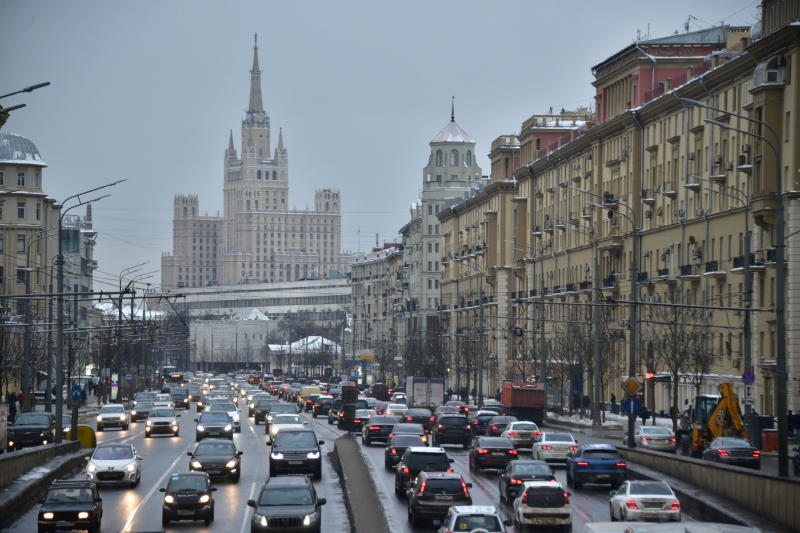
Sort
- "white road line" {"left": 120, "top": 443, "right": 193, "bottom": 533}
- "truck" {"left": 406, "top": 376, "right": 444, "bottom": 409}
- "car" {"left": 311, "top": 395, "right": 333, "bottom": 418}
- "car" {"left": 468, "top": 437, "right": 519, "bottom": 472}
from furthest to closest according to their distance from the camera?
"truck" {"left": 406, "top": 376, "right": 444, "bottom": 409} < "car" {"left": 311, "top": 395, "right": 333, "bottom": 418} < "car" {"left": 468, "top": 437, "right": 519, "bottom": 472} < "white road line" {"left": 120, "top": 443, "right": 193, "bottom": 533}

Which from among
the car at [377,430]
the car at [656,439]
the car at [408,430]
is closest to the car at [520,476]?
the car at [408,430]

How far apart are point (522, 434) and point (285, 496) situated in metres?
26.3

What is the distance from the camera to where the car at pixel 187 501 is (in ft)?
108

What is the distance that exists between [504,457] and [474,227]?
3703 inches

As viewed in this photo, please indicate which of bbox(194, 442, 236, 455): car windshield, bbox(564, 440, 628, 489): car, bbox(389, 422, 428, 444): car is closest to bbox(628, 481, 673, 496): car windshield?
bbox(564, 440, 628, 489): car

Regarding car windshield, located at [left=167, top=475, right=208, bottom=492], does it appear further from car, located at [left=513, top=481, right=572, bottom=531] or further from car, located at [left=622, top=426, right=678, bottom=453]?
car, located at [left=622, top=426, right=678, bottom=453]

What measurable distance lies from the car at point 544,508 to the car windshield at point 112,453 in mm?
15278

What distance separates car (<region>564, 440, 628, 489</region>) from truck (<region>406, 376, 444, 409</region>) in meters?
54.3

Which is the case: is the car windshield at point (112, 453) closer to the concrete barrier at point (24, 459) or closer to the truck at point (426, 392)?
the concrete barrier at point (24, 459)

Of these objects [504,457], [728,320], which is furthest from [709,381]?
[504,457]

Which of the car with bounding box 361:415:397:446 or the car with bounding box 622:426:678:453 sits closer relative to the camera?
the car with bounding box 622:426:678:453

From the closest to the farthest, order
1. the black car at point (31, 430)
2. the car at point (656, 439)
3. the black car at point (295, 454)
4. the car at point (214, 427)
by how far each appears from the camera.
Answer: the black car at point (295, 454) < the car at point (656, 439) < the black car at point (31, 430) < the car at point (214, 427)

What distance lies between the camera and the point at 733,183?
7044cm

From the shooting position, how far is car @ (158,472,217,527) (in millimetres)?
32875
